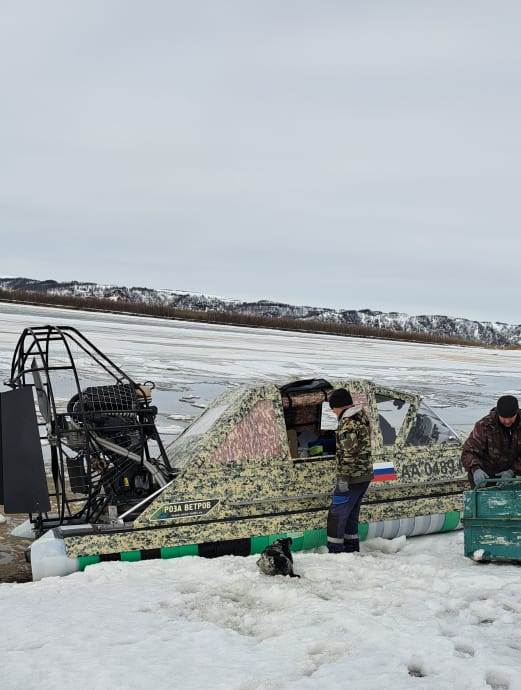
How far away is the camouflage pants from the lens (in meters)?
6.36

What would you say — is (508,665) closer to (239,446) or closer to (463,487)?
(239,446)

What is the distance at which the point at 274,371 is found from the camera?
21.2m

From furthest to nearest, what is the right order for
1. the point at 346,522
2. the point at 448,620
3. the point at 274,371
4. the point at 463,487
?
the point at 274,371 < the point at 463,487 < the point at 346,522 < the point at 448,620

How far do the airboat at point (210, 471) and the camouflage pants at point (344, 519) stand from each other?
21 centimetres

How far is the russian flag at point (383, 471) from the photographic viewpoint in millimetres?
6879

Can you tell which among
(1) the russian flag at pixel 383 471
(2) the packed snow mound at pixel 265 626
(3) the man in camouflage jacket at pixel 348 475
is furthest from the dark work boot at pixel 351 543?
(1) the russian flag at pixel 383 471

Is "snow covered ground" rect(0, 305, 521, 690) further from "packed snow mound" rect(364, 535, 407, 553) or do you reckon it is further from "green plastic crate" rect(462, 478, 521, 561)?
"green plastic crate" rect(462, 478, 521, 561)

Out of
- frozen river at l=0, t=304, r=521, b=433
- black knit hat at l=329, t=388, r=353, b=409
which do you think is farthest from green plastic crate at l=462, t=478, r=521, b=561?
frozen river at l=0, t=304, r=521, b=433

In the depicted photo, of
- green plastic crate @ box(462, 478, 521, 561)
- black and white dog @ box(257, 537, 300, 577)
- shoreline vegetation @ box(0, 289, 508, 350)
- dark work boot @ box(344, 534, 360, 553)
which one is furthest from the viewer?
shoreline vegetation @ box(0, 289, 508, 350)

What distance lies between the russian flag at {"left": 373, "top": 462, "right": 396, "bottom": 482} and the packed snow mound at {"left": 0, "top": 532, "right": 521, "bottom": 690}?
102 centimetres

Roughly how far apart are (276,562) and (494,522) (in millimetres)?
1962

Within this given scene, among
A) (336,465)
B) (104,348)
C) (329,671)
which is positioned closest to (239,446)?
(336,465)

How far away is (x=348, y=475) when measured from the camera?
6.30 metres

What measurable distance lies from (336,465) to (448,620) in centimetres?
A: 215
